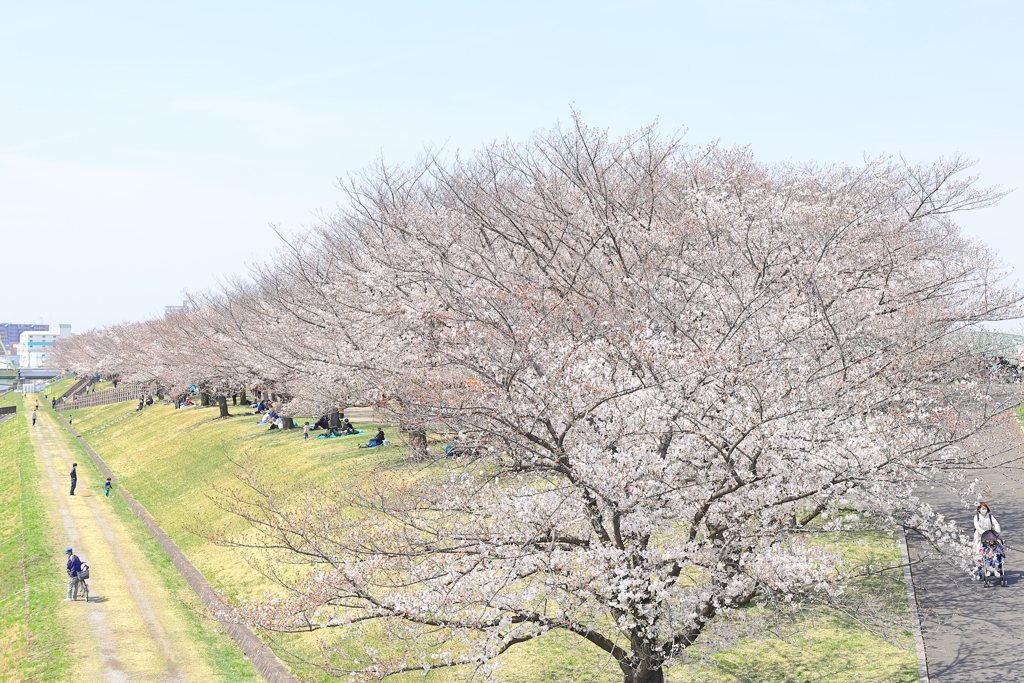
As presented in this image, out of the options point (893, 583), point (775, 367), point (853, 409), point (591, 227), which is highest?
point (591, 227)

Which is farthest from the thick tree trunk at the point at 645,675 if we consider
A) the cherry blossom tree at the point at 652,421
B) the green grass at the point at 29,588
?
the green grass at the point at 29,588

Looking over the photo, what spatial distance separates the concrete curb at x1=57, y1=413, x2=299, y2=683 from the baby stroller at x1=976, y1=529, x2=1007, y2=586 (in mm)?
13595

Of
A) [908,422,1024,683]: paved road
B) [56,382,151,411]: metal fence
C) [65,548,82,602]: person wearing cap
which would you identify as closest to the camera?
[908,422,1024,683]: paved road

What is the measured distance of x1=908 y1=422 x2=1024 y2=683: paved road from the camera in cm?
1299

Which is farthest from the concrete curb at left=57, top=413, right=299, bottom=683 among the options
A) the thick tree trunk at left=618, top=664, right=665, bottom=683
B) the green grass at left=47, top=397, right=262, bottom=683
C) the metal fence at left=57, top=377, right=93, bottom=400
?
the metal fence at left=57, top=377, right=93, bottom=400

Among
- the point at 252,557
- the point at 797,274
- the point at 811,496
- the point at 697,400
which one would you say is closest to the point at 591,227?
the point at 797,274

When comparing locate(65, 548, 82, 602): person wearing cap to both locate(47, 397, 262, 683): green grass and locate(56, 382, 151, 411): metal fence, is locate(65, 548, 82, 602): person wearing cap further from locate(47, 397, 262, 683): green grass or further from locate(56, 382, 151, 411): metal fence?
locate(56, 382, 151, 411): metal fence

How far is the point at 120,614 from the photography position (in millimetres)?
21859

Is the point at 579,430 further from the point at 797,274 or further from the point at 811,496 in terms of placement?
the point at 797,274

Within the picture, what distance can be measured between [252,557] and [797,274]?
17.1 metres

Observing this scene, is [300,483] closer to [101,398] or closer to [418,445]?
[418,445]

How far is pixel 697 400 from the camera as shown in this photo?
1264cm

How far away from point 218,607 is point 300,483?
9.66m

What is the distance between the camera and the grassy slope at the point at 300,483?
1406cm
